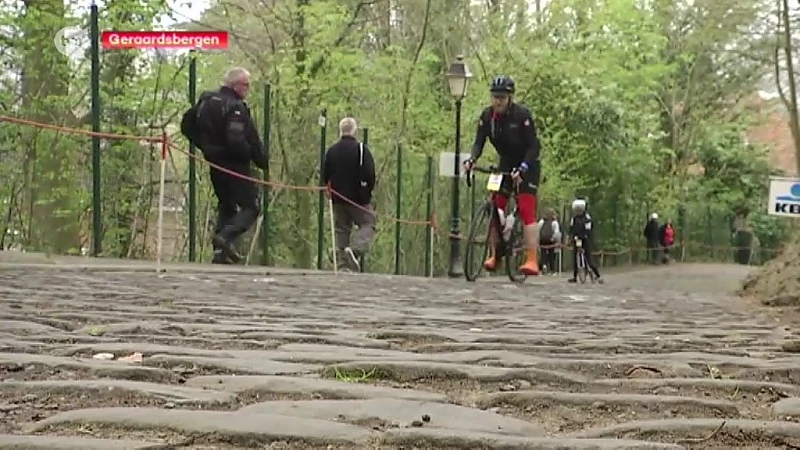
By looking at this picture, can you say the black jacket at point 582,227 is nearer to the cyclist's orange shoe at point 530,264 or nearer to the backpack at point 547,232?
the backpack at point 547,232

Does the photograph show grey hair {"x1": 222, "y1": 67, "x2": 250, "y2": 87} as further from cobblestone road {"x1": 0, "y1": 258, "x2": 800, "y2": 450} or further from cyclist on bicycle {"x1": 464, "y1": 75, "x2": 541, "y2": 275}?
cobblestone road {"x1": 0, "y1": 258, "x2": 800, "y2": 450}

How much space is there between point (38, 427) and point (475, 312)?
4.93 metres

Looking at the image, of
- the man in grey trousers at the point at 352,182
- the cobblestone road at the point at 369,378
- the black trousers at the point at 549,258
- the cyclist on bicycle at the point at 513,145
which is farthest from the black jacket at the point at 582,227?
the cobblestone road at the point at 369,378

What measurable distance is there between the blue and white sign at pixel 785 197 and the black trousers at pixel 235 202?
11202 millimetres

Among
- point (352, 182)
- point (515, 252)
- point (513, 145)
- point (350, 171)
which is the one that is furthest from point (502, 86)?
point (352, 182)

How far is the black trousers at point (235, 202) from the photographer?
13.1 metres

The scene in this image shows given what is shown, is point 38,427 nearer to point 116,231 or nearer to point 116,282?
point 116,282

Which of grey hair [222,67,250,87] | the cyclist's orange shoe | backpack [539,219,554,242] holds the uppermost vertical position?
grey hair [222,67,250,87]

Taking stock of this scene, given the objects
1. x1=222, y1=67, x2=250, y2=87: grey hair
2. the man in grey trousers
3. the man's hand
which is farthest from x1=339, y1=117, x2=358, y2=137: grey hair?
the man's hand

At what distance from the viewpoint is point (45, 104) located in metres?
16.7

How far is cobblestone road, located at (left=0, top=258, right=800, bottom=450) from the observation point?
3092mm

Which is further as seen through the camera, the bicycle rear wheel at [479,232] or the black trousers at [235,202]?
the black trousers at [235,202]

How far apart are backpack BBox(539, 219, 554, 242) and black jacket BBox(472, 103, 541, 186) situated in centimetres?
1491

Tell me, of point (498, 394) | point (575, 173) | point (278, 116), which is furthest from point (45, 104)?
point (575, 173)
